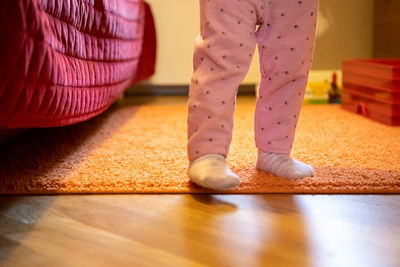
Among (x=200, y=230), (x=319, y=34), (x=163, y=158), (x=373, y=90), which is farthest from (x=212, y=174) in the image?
(x=319, y=34)

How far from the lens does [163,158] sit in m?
1.02

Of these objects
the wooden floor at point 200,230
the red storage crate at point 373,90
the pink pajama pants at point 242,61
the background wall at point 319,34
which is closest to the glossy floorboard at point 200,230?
the wooden floor at point 200,230

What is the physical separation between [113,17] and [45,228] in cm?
57

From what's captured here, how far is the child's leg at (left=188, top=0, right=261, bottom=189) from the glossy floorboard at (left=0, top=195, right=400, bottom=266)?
0.10 m

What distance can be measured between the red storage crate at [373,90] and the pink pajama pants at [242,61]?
601 millimetres

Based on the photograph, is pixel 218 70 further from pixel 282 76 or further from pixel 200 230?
pixel 200 230

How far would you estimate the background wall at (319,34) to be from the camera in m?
2.13

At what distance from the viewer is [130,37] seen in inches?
53.6

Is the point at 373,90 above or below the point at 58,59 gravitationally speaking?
below

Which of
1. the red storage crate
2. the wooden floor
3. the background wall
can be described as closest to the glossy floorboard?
the wooden floor

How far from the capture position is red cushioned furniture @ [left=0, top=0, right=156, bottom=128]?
0.56 m

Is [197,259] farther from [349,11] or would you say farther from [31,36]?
[349,11]

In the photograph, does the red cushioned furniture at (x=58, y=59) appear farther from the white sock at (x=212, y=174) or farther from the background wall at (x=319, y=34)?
the background wall at (x=319, y=34)

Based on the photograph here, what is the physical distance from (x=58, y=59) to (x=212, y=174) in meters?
0.29
